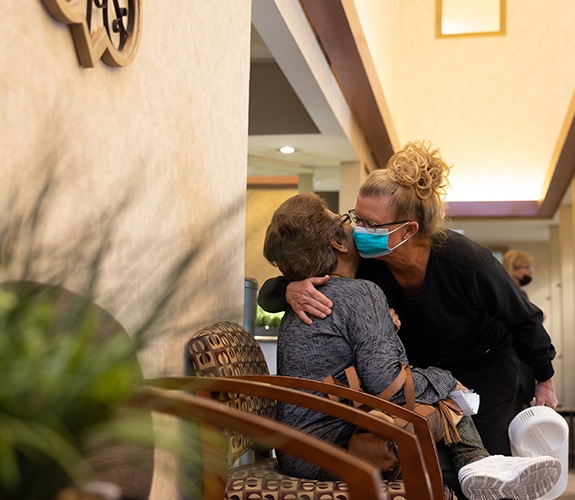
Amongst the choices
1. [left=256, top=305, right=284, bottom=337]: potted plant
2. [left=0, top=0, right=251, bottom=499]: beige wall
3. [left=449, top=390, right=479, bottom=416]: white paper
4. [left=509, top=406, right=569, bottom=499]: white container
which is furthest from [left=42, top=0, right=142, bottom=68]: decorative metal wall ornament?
[left=256, top=305, right=284, bottom=337]: potted plant

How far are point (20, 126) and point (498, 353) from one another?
7.12 ft

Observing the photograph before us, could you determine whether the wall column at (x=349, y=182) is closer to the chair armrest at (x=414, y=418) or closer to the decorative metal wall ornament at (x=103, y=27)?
the chair armrest at (x=414, y=418)

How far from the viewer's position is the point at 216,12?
2781 mm

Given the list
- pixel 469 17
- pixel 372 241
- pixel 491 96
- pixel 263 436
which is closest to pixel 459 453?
→ pixel 372 241

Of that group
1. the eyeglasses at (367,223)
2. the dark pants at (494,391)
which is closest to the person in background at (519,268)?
the dark pants at (494,391)

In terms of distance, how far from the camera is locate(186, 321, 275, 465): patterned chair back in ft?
7.08

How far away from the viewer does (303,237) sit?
2490 millimetres

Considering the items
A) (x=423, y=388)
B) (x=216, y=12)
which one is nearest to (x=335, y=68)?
(x=216, y=12)

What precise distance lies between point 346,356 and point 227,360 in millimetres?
380

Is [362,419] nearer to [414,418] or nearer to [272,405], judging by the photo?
[414,418]

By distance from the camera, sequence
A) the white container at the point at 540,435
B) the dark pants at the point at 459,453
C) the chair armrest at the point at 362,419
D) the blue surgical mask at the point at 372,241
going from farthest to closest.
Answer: the white container at the point at 540,435
the blue surgical mask at the point at 372,241
the dark pants at the point at 459,453
the chair armrest at the point at 362,419

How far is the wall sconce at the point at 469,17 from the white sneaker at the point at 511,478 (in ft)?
33.8

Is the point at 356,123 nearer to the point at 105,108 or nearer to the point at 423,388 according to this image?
the point at 423,388

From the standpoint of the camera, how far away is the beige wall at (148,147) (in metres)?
0.76
